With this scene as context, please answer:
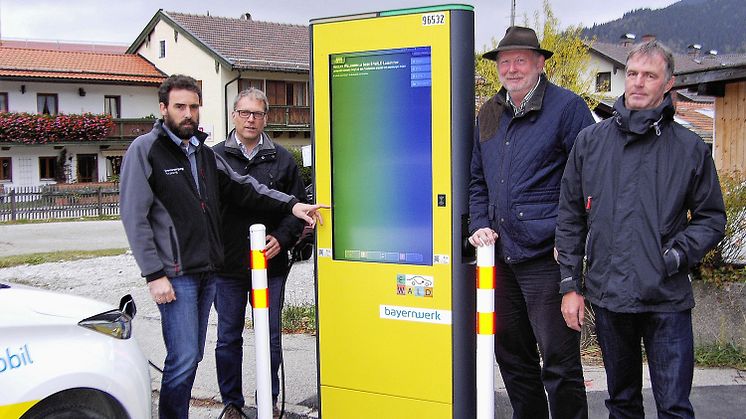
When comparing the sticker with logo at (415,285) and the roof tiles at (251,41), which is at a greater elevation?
the roof tiles at (251,41)

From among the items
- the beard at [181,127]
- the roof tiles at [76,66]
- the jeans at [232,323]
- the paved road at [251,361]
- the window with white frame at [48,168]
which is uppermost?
the roof tiles at [76,66]

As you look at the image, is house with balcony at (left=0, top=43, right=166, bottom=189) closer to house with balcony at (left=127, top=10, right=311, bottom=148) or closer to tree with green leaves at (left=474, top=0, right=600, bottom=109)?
house with balcony at (left=127, top=10, right=311, bottom=148)

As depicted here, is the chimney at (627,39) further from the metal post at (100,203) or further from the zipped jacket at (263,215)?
the zipped jacket at (263,215)

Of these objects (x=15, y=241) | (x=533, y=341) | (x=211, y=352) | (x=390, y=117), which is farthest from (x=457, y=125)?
(x=15, y=241)

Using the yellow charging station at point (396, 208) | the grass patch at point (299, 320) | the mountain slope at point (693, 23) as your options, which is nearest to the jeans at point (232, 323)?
the yellow charging station at point (396, 208)

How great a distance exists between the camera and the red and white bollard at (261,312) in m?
3.94

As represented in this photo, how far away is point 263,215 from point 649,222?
8.18ft

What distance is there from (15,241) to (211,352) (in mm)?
13894

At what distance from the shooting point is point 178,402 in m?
4.09

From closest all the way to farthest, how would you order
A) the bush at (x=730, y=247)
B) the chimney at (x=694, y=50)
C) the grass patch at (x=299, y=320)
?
the bush at (x=730, y=247), the grass patch at (x=299, y=320), the chimney at (x=694, y=50)

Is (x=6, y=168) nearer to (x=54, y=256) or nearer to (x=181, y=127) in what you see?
(x=54, y=256)

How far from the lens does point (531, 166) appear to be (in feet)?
12.2

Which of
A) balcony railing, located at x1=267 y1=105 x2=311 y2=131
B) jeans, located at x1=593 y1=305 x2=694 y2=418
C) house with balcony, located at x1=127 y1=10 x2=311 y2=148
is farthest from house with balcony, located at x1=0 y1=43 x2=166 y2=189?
jeans, located at x1=593 y1=305 x2=694 y2=418

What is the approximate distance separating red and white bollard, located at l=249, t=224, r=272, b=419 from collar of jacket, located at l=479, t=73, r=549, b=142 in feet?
4.21
